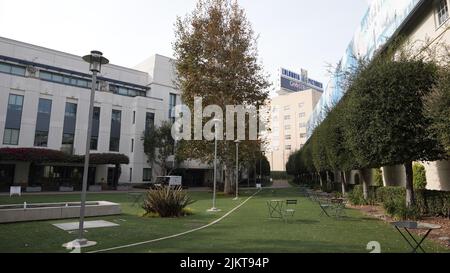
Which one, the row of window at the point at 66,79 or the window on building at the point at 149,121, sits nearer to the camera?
the row of window at the point at 66,79

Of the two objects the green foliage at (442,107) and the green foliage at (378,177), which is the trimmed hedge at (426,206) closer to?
the green foliage at (442,107)

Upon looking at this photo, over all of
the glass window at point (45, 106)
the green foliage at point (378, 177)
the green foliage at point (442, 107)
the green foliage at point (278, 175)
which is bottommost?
the green foliage at point (378, 177)

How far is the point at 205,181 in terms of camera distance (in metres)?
54.6

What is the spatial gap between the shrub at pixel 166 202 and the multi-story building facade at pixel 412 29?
34.4 ft

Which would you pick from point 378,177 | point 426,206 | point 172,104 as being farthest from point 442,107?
point 172,104

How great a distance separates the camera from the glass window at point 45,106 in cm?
3778

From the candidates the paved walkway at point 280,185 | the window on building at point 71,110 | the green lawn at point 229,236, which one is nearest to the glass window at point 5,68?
the window on building at point 71,110

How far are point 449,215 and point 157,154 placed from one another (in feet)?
126

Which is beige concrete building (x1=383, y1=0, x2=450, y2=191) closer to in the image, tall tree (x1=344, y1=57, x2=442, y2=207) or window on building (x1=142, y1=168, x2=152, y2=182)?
tall tree (x1=344, y1=57, x2=442, y2=207)

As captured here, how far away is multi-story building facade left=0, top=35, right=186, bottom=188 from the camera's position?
3594cm

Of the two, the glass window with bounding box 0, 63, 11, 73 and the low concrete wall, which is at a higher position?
the glass window with bounding box 0, 63, 11, 73

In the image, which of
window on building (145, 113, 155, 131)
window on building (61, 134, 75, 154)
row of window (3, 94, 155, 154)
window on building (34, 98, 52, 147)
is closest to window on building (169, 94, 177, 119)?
window on building (145, 113, 155, 131)

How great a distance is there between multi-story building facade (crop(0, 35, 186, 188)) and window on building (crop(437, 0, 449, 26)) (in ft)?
81.1
